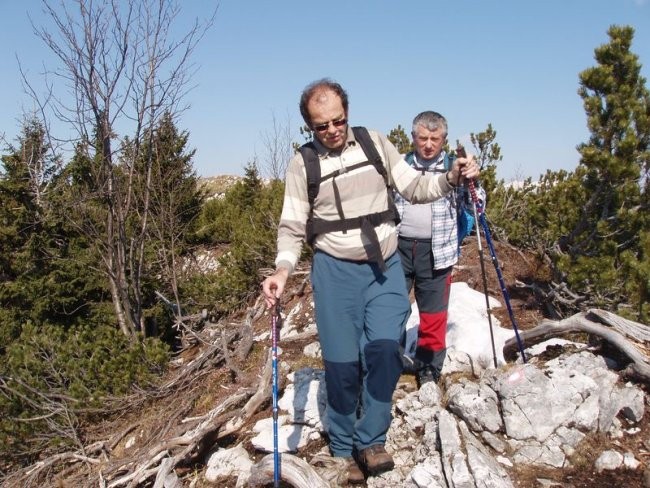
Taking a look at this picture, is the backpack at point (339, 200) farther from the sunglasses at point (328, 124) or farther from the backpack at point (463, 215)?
the backpack at point (463, 215)

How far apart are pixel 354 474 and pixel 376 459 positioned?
0.22 meters

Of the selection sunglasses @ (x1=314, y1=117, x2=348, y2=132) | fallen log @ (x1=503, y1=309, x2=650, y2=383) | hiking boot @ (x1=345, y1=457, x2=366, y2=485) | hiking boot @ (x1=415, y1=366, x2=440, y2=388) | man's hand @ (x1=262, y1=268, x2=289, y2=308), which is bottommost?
hiking boot @ (x1=345, y1=457, x2=366, y2=485)

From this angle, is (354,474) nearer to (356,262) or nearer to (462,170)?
(356,262)

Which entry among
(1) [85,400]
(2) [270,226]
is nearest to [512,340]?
(1) [85,400]

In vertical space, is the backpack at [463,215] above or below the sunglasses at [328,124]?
below

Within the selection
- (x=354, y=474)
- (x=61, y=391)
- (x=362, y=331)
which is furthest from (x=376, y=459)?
(x=61, y=391)

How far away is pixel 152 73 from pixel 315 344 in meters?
5.47

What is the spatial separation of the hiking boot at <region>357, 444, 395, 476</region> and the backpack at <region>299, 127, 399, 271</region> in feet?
3.56

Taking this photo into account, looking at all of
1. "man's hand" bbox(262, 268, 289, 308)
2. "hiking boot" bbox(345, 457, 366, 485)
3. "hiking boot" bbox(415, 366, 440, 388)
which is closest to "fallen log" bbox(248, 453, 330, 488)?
"hiking boot" bbox(345, 457, 366, 485)

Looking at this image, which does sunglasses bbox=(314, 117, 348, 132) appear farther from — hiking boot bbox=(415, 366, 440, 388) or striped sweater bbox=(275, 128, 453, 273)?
hiking boot bbox=(415, 366, 440, 388)

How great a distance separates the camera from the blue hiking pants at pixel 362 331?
2.99 meters

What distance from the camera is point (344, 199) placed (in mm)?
2920

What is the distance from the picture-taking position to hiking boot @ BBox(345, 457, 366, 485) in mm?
3078

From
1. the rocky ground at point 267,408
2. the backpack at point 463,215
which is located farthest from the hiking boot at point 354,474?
the backpack at point 463,215
